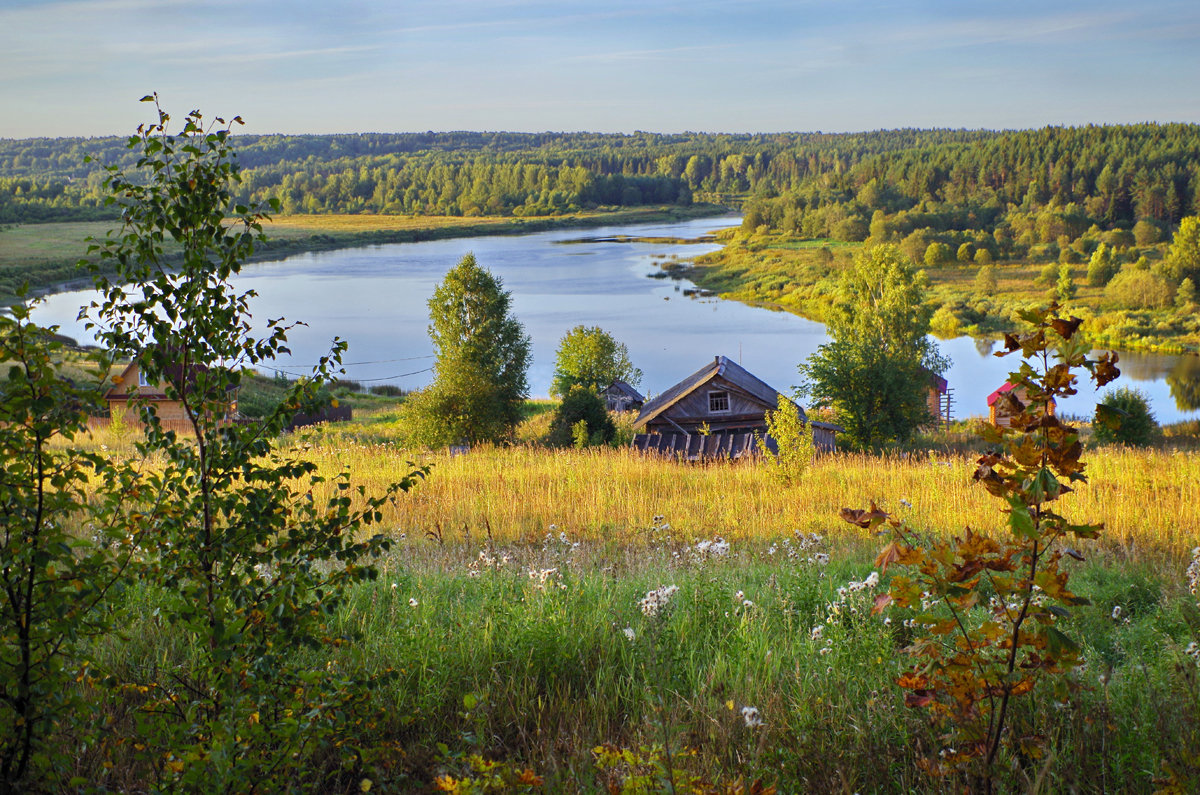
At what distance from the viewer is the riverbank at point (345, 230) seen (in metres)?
71.4

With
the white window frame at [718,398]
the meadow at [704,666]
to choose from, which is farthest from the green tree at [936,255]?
the meadow at [704,666]

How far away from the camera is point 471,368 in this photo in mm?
31188

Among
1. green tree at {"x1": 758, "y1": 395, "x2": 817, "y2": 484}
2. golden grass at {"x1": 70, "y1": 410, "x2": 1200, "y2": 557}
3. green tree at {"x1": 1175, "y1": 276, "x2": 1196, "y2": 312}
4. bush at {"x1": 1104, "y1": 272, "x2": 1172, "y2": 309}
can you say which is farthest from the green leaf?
bush at {"x1": 1104, "y1": 272, "x2": 1172, "y2": 309}

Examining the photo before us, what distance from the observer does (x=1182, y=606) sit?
14.7 feet

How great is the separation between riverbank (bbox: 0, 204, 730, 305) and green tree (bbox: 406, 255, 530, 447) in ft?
136

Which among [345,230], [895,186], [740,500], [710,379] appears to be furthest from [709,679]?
[895,186]

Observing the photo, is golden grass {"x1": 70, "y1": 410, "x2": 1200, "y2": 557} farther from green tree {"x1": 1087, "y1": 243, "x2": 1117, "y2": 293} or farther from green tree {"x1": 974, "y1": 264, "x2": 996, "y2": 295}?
green tree {"x1": 1087, "y1": 243, "x2": 1117, "y2": 293}

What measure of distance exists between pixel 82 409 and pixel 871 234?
455 ft

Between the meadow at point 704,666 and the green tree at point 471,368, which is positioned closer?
the meadow at point 704,666

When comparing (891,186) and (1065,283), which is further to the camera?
(891,186)

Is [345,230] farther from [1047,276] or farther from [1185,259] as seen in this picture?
[1185,259]

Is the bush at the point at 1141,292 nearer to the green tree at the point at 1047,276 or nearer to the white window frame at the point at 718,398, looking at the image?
the green tree at the point at 1047,276

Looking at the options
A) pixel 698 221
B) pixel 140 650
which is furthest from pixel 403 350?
pixel 698 221

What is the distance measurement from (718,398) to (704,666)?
27187mm
